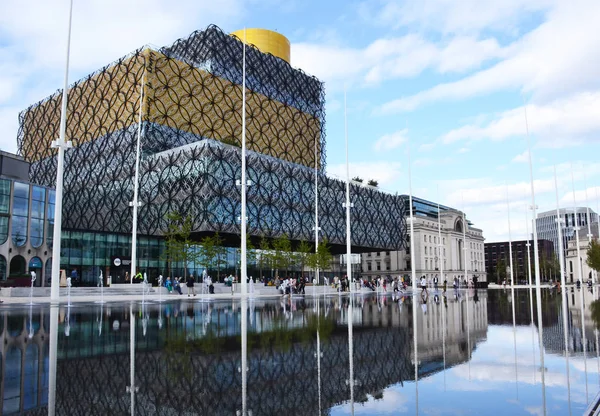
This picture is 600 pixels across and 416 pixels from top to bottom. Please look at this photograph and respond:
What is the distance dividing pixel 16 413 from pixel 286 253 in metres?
65.1

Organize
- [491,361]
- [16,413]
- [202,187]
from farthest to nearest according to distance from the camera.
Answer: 1. [202,187]
2. [491,361]
3. [16,413]

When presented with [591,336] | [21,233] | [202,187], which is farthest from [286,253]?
[591,336]

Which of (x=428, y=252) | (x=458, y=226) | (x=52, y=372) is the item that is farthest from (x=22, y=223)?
(x=458, y=226)

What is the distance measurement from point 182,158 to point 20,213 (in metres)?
19.5

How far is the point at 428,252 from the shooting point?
129 metres

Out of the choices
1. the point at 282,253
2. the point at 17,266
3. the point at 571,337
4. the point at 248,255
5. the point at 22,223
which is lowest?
the point at 571,337

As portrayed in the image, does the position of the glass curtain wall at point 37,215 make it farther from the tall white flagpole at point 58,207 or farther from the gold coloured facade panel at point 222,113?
the tall white flagpole at point 58,207

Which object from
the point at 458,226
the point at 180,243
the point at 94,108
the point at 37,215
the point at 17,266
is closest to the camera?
the point at 17,266

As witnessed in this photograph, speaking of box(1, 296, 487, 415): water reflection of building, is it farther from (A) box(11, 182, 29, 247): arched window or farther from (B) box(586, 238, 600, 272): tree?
(B) box(586, 238, 600, 272): tree

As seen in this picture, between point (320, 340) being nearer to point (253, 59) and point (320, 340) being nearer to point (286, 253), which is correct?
point (286, 253)

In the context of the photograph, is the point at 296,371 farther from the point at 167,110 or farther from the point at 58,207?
the point at 167,110

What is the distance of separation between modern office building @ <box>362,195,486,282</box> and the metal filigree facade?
3390 cm

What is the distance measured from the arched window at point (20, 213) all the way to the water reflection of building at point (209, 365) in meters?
45.1

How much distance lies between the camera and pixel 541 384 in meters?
7.32
